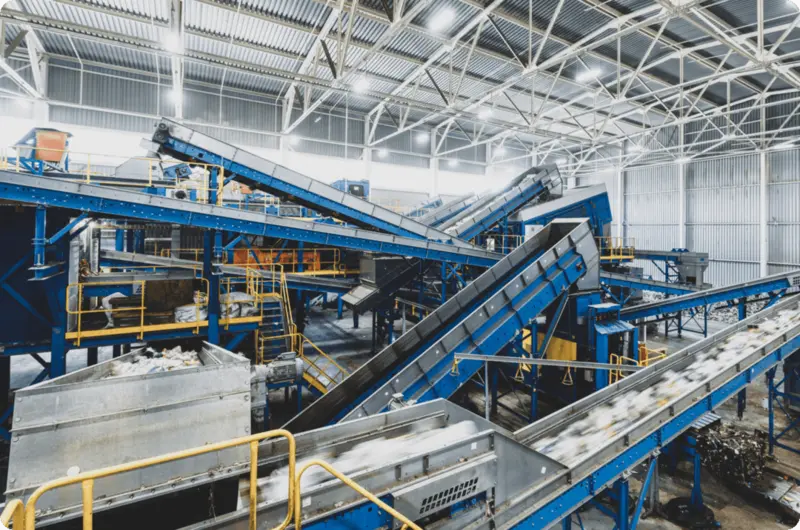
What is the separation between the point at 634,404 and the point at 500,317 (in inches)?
86.8

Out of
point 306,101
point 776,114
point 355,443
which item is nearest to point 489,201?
point 306,101

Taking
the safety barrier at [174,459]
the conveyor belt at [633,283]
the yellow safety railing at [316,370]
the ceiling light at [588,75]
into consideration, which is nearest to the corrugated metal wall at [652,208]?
the ceiling light at [588,75]

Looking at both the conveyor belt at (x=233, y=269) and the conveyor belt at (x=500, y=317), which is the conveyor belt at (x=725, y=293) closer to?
the conveyor belt at (x=500, y=317)

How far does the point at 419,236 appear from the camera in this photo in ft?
34.5

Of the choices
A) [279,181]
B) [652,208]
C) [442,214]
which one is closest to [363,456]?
[279,181]

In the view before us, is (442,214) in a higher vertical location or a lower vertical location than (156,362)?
higher

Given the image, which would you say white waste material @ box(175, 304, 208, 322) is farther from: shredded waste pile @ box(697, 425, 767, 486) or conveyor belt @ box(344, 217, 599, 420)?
shredded waste pile @ box(697, 425, 767, 486)

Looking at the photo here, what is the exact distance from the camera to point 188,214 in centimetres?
769

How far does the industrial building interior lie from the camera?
112 inches

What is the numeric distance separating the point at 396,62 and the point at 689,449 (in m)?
16.1

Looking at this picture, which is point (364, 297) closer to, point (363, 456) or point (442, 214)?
point (442, 214)

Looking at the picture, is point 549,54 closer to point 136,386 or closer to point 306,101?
point 306,101

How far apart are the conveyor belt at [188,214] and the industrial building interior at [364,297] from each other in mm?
51

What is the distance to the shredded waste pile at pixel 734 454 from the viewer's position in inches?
286
